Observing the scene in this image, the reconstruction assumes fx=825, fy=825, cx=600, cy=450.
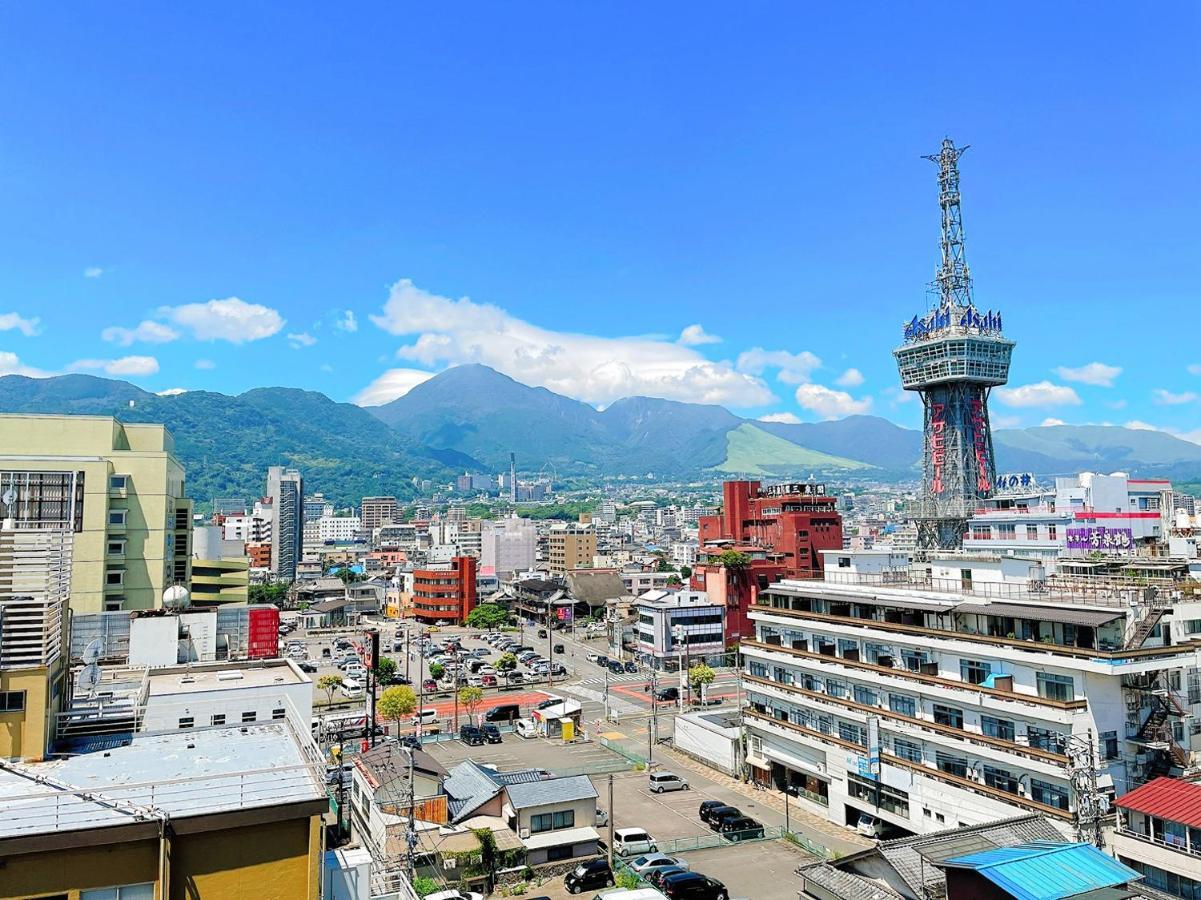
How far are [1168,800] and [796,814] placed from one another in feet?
53.8

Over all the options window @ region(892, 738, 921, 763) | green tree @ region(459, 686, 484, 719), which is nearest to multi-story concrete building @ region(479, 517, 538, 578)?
green tree @ region(459, 686, 484, 719)

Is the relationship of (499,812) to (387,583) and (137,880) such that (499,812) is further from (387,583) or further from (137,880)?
(387,583)

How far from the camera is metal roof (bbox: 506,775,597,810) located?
30797 mm

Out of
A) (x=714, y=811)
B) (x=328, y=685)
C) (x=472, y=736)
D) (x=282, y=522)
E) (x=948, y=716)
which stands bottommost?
(x=472, y=736)

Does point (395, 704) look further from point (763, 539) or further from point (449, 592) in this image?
point (449, 592)

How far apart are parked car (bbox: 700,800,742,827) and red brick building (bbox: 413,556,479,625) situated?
246 ft

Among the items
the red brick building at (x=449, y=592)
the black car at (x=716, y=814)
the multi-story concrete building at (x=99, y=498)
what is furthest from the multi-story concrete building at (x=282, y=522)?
the black car at (x=716, y=814)

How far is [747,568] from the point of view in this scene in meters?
77.8

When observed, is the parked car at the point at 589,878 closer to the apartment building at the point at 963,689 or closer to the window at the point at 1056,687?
the apartment building at the point at 963,689

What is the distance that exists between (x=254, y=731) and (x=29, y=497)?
43584mm

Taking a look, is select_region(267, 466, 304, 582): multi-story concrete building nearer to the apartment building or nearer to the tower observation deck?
the tower observation deck

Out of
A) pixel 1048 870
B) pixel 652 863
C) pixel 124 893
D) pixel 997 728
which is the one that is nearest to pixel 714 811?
pixel 652 863

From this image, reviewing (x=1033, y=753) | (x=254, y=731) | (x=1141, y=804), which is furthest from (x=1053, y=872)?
(x=254, y=731)

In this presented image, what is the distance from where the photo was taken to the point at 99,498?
5288 centimetres
